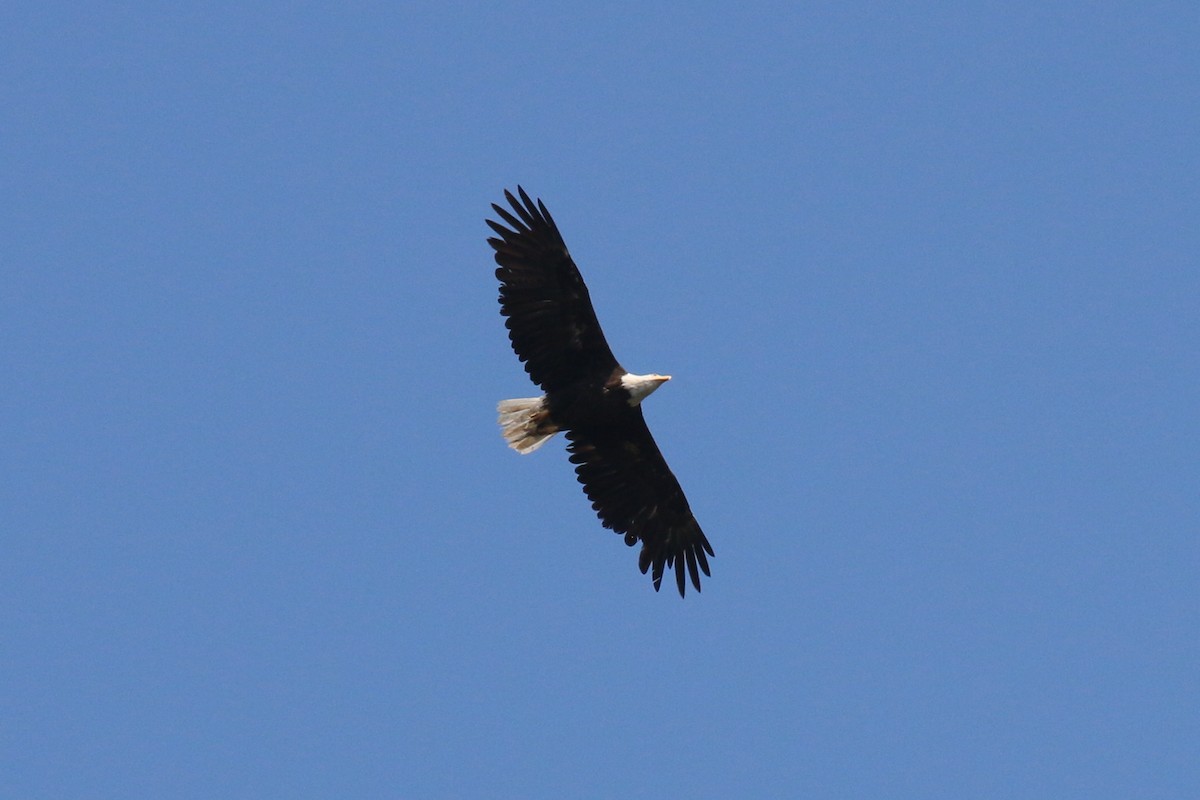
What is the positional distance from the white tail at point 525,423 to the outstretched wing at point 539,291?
0.46m

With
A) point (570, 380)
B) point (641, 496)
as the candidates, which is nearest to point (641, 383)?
point (570, 380)

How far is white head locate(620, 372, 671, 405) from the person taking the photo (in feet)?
50.7

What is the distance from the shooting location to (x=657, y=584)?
16.5m

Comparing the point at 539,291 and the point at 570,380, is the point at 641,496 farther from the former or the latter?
the point at 539,291

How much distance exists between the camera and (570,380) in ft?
51.1

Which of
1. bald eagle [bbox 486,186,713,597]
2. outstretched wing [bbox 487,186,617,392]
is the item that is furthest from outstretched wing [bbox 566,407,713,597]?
outstretched wing [bbox 487,186,617,392]

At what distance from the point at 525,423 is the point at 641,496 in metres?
1.42

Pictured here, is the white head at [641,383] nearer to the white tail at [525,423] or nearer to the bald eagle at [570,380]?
the bald eagle at [570,380]

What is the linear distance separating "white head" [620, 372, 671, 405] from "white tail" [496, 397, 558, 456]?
776mm

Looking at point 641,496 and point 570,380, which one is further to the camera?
point 641,496

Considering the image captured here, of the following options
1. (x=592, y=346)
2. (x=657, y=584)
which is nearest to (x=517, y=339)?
(x=592, y=346)

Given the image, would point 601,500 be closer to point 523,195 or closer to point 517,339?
point 517,339

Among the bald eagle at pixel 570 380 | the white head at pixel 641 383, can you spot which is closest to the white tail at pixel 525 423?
the bald eagle at pixel 570 380

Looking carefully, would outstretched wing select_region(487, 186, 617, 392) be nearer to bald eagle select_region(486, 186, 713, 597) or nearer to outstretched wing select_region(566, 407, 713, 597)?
bald eagle select_region(486, 186, 713, 597)
